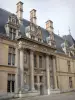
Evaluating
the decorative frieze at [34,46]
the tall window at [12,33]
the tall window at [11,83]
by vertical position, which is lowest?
the tall window at [11,83]

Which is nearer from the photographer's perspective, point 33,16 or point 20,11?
point 20,11

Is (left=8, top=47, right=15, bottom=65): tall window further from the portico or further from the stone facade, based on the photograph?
→ the portico

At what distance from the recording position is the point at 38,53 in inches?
939

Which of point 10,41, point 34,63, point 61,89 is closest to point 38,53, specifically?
point 34,63

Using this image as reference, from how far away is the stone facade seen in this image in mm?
19281

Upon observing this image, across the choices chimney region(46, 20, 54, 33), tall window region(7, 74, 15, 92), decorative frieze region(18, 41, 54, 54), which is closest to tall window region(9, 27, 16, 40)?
decorative frieze region(18, 41, 54, 54)

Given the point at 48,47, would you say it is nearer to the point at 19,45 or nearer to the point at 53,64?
the point at 53,64

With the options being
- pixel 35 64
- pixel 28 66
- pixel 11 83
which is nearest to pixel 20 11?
pixel 35 64

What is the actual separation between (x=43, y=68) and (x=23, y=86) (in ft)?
A: 17.4

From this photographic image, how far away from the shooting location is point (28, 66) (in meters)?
21.9

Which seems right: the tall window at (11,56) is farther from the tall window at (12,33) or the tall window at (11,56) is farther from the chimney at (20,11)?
the chimney at (20,11)

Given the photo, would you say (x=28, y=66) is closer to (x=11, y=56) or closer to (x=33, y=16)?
(x=11, y=56)

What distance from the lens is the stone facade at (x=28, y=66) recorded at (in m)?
19.3

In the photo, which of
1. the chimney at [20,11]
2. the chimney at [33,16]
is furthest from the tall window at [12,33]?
the chimney at [33,16]
